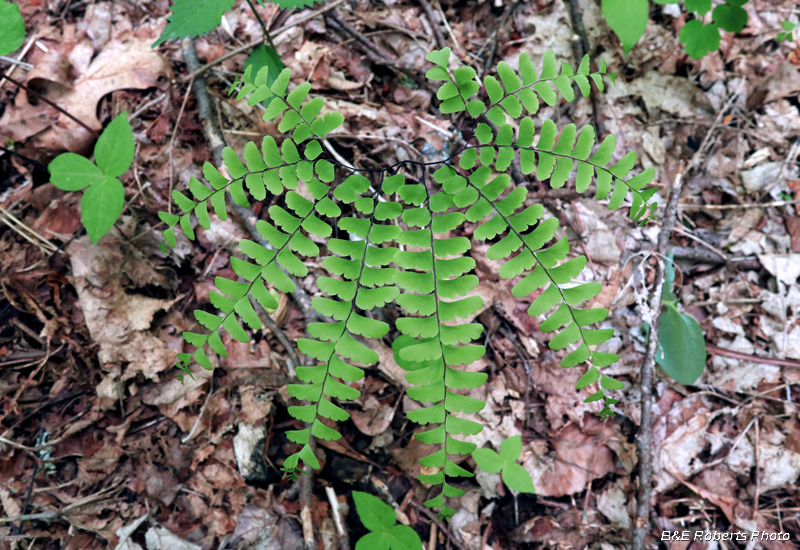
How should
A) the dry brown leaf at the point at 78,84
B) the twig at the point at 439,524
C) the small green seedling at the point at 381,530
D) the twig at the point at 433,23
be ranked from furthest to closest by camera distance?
the twig at the point at 433,23 < the dry brown leaf at the point at 78,84 < the twig at the point at 439,524 < the small green seedling at the point at 381,530

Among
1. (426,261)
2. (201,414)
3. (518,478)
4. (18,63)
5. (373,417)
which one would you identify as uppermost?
(426,261)

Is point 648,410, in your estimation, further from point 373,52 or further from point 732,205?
point 373,52

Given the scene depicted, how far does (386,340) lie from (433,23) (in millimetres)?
1691

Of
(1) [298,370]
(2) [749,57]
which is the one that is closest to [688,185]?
(2) [749,57]

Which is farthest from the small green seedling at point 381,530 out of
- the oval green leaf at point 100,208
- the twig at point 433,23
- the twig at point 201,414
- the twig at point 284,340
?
the twig at point 433,23

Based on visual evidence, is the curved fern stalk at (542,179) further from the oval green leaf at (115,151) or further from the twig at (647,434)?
the oval green leaf at (115,151)

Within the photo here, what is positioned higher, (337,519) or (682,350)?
(682,350)

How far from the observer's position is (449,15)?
8.27 feet

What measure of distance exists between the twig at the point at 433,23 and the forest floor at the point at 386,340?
3 cm

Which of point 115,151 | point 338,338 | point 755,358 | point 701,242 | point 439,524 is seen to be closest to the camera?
point 338,338

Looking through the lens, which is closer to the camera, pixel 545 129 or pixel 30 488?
pixel 545 129

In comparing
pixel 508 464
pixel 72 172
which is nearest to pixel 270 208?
pixel 72 172

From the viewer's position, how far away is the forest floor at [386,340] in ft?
5.87

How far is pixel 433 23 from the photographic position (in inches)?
95.9
